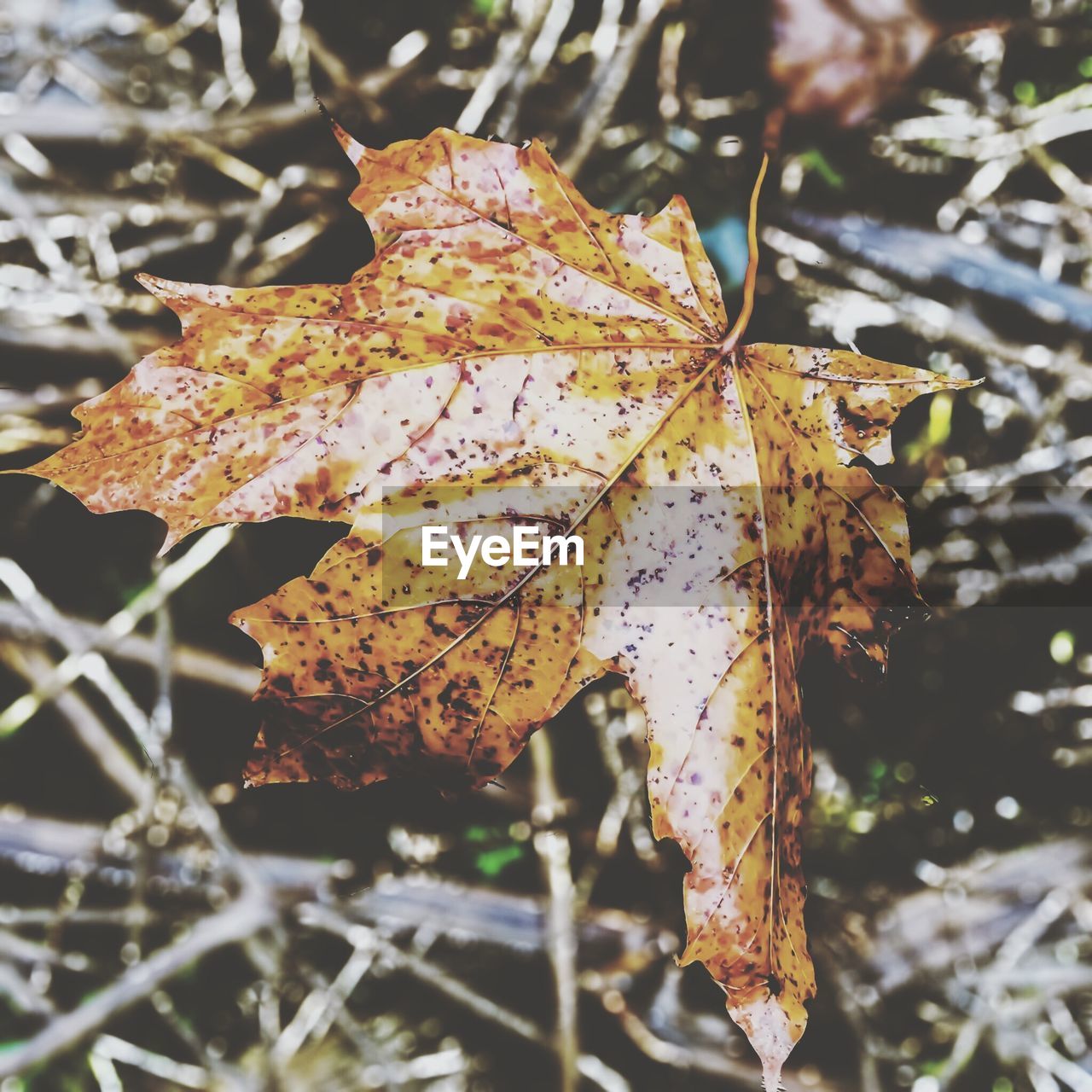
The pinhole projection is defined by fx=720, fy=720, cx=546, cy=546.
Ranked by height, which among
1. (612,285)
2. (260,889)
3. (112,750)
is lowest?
(260,889)

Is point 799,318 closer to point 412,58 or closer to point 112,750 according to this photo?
point 412,58

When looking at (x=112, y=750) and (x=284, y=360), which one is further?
(x=112, y=750)

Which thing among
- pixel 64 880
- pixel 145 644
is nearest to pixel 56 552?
pixel 145 644

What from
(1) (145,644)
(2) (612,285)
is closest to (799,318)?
(2) (612,285)

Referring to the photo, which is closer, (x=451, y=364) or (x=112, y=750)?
(x=451, y=364)

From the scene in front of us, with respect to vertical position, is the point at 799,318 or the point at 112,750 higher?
the point at 799,318

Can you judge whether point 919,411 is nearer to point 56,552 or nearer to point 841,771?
point 841,771
